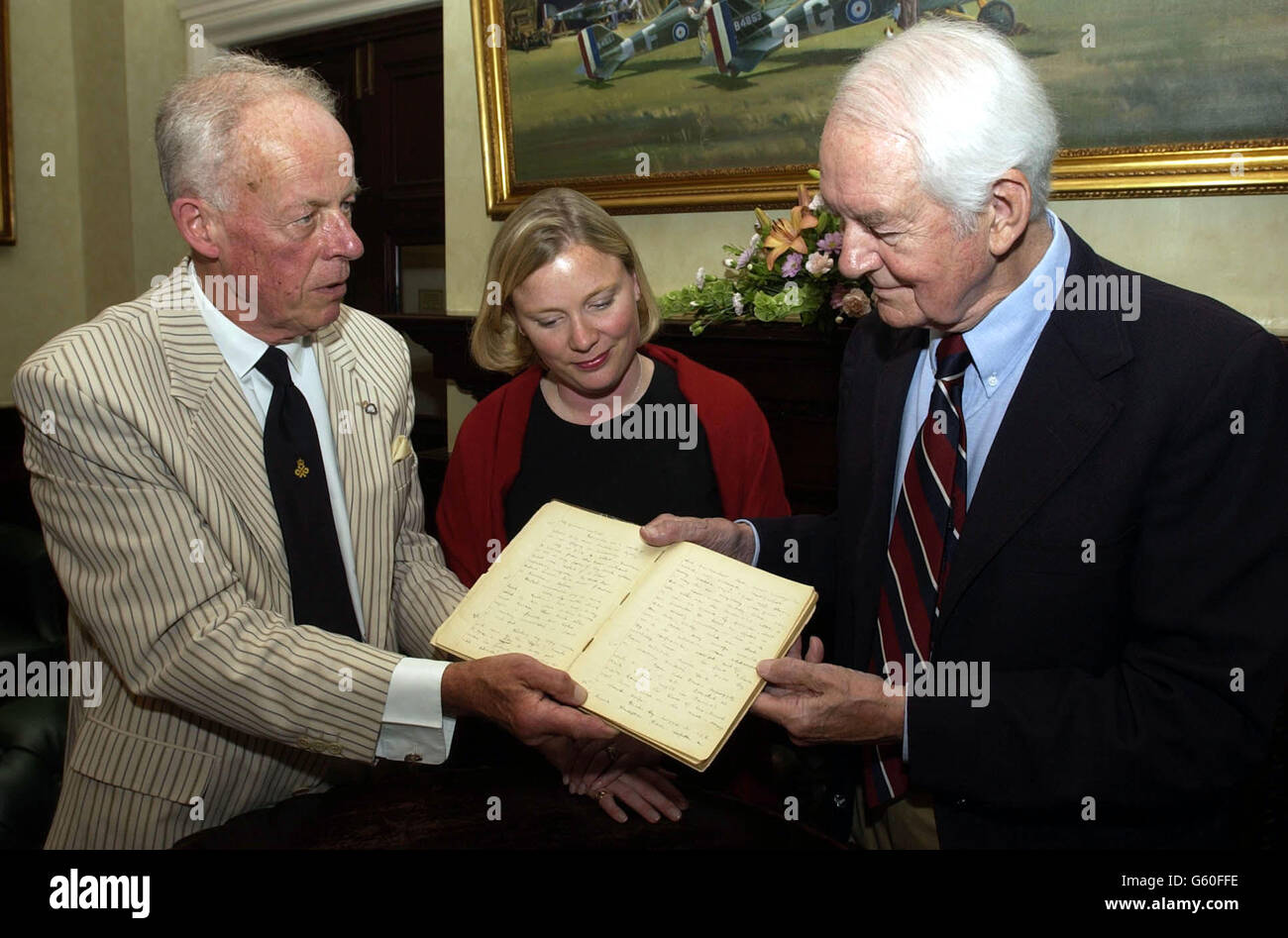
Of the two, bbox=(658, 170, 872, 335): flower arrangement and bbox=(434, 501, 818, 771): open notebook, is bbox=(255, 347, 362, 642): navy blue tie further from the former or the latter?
bbox=(658, 170, 872, 335): flower arrangement

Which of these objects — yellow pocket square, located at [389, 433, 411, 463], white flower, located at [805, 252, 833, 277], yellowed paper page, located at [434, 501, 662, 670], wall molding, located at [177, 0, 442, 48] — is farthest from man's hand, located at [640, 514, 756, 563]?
wall molding, located at [177, 0, 442, 48]

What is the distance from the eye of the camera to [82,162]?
5.62 meters

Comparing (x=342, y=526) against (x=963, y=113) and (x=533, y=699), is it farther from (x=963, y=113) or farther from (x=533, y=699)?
(x=963, y=113)

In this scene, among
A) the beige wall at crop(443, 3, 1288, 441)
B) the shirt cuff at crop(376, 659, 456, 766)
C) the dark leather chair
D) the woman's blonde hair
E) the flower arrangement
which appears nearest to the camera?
the shirt cuff at crop(376, 659, 456, 766)

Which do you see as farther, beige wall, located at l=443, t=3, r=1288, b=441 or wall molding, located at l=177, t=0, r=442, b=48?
wall molding, located at l=177, t=0, r=442, b=48

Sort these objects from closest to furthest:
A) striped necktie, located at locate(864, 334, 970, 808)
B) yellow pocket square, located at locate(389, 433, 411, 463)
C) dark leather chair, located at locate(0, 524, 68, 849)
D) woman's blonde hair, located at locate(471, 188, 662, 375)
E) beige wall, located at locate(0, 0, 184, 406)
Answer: striped necktie, located at locate(864, 334, 970, 808), yellow pocket square, located at locate(389, 433, 411, 463), woman's blonde hair, located at locate(471, 188, 662, 375), dark leather chair, located at locate(0, 524, 68, 849), beige wall, located at locate(0, 0, 184, 406)

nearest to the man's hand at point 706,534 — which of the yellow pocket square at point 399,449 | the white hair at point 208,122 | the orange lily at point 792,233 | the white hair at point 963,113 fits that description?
the yellow pocket square at point 399,449

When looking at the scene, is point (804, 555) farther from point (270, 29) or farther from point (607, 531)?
point (270, 29)

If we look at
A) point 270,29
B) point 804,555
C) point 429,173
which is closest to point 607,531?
point 804,555

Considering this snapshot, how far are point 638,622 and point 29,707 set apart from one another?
228 centimetres

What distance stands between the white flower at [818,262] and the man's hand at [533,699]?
1694 mm

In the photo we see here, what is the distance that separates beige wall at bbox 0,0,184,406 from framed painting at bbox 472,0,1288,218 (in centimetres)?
268

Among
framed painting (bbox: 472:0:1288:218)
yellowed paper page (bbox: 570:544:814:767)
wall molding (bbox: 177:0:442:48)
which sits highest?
wall molding (bbox: 177:0:442:48)

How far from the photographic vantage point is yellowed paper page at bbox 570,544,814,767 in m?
1.58
